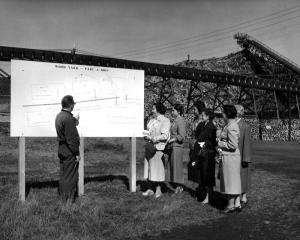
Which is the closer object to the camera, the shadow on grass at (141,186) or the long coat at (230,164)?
the long coat at (230,164)

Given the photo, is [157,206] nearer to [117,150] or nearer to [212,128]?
[212,128]

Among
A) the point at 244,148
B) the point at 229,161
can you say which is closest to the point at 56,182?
the point at 229,161

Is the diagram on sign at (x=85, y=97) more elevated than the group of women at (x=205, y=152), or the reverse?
the diagram on sign at (x=85, y=97)

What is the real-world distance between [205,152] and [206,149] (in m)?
0.05

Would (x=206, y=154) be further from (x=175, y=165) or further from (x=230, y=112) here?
(x=175, y=165)

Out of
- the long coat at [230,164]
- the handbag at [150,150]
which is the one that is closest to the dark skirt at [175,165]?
the handbag at [150,150]

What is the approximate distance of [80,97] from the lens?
22.9ft

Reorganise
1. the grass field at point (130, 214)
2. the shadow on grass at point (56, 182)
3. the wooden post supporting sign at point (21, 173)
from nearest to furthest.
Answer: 1. the grass field at point (130, 214)
2. the wooden post supporting sign at point (21, 173)
3. the shadow on grass at point (56, 182)

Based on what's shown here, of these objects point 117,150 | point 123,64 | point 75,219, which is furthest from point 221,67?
point 75,219

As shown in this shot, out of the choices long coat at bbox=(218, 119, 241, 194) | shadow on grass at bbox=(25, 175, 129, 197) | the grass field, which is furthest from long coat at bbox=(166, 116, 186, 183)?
long coat at bbox=(218, 119, 241, 194)

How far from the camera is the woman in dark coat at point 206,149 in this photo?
256 inches

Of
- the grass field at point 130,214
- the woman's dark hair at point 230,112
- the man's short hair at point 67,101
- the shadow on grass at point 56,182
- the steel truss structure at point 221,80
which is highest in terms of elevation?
the steel truss structure at point 221,80

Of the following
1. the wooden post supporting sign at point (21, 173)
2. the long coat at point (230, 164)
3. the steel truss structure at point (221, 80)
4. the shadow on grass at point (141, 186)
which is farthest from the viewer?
the steel truss structure at point (221, 80)

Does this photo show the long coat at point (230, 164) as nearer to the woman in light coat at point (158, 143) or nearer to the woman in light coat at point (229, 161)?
the woman in light coat at point (229, 161)
